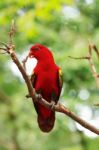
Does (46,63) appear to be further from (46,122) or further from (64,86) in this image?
(64,86)

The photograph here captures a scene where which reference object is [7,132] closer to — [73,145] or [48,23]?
[73,145]

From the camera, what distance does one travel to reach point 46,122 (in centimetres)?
423

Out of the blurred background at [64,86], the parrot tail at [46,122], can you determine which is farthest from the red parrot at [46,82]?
the blurred background at [64,86]

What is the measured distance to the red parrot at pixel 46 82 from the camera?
417 cm

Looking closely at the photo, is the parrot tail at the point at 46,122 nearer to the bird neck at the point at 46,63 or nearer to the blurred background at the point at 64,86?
the bird neck at the point at 46,63

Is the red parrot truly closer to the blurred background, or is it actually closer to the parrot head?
the parrot head

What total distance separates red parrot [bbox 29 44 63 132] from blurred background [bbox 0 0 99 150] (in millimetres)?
2590

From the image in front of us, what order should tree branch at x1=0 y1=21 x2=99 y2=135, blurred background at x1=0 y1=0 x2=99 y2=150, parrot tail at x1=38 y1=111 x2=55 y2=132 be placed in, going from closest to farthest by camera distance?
tree branch at x1=0 y1=21 x2=99 y2=135 < parrot tail at x1=38 y1=111 x2=55 y2=132 < blurred background at x1=0 y1=0 x2=99 y2=150

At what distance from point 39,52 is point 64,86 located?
4.37 meters

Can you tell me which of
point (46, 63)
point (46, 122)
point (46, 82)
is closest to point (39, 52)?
point (46, 63)

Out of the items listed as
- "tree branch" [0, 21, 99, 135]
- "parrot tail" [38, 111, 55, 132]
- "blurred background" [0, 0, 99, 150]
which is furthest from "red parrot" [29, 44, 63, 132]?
"blurred background" [0, 0, 99, 150]

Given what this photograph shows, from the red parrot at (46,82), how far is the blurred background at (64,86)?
8.50 ft

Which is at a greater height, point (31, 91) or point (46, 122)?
point (31, 91)

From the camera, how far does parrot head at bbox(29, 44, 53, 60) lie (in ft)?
13.1
